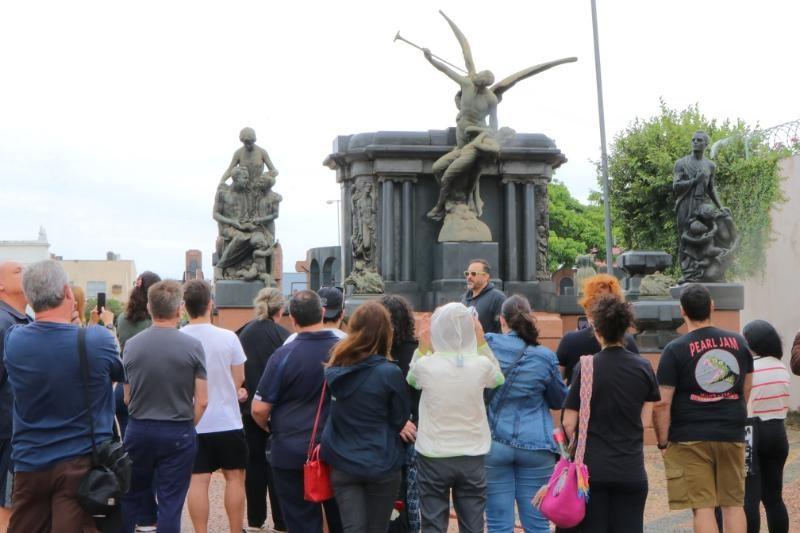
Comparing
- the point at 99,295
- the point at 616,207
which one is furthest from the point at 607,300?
the point at 616,207

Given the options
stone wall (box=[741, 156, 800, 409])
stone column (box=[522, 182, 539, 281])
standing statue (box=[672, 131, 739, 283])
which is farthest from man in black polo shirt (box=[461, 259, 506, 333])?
stone wall (box=[741, 156, 800, 409])

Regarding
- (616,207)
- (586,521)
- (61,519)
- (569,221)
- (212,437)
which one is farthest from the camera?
(569,221)

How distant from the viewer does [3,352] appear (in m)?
5.75

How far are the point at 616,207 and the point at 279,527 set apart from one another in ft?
83.6

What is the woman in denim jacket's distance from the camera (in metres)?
6.24

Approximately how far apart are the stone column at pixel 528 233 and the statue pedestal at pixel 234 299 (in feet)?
15.3

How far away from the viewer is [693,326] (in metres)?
6.37

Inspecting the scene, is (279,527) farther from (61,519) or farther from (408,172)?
(408,172)

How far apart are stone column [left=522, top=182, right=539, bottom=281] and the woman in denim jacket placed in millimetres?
9532

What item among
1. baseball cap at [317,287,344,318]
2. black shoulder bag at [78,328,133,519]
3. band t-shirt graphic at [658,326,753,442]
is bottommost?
black shoulder bag at [78,328,133,519]

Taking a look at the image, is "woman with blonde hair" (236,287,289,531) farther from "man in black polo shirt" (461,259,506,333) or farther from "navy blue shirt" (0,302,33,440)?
"navy blue shirt" (0,302,33,440)

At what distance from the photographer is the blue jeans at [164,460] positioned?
6.09 meters

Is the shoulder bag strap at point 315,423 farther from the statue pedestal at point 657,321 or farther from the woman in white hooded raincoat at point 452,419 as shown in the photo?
the statue pedestal at point 657,321


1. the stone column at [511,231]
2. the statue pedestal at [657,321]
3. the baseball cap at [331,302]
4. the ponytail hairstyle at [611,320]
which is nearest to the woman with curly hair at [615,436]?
the ponytail hairstyle at [611,320]
